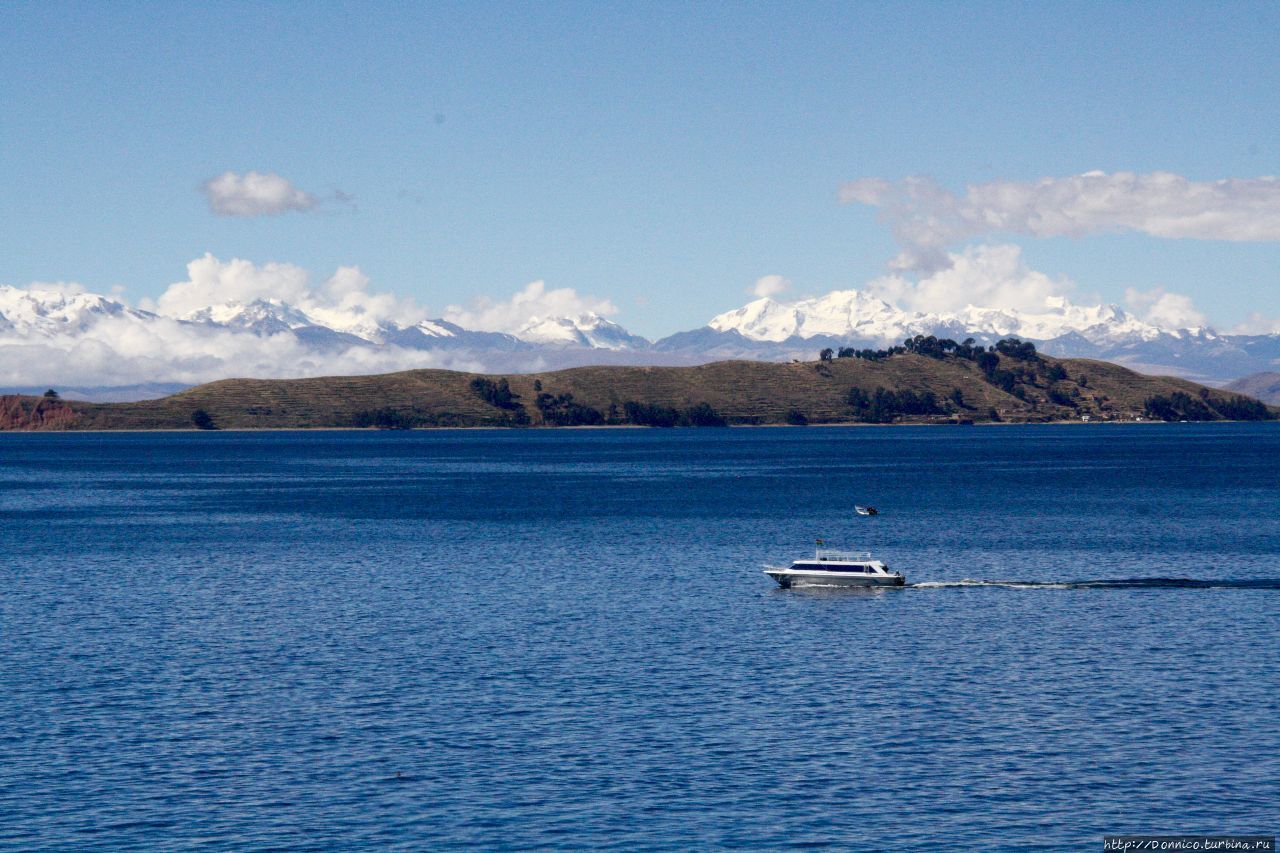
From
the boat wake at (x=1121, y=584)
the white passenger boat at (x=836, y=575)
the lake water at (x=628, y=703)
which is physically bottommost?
the lake water at (x=628, y=703)

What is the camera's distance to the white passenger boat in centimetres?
11231

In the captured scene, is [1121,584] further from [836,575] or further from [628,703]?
[628,703]

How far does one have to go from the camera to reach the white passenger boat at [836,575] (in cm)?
11231

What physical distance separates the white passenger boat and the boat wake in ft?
6.85

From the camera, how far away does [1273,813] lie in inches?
2014

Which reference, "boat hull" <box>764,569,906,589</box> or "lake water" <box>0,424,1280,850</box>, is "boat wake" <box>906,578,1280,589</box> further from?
"boat hull" <box>764,569,906,589</box>

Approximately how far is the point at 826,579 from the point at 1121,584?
847 inches

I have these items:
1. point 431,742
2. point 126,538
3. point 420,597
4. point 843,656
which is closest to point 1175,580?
point 843,656

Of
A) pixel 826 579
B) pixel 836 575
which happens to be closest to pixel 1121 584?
pixel 836 575

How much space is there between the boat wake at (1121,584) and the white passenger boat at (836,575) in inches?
82.2

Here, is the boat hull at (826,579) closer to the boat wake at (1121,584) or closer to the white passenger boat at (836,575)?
the white passenger boat at (836,575)

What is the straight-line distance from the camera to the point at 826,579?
113 meters

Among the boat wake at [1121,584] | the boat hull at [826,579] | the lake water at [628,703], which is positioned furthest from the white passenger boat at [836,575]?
the lake water at [628,703]

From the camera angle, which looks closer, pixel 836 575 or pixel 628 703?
pixel 628 703
